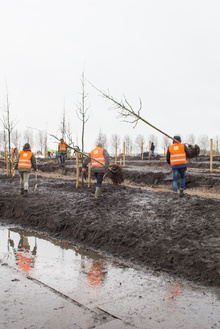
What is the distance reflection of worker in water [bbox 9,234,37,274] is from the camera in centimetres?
540

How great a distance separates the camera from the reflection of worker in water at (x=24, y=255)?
5.40m

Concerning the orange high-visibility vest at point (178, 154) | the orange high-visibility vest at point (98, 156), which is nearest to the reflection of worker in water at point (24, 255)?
the orange high-visibility vest at point (98, 156)

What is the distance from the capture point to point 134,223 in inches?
276

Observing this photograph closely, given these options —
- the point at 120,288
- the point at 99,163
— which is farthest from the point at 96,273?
the point at 99,163

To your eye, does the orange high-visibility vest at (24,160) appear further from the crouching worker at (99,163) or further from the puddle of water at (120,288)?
the puddle of water at (120,288)

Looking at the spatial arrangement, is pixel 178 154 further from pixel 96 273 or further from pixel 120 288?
pixel 120 288

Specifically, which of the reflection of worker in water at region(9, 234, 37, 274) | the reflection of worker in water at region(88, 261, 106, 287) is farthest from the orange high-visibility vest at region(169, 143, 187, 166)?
the reflection of worker in water at region(9, 234, 37, 274)

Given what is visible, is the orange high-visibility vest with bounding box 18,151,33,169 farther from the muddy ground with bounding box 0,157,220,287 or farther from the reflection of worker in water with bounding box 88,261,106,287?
the reflection of worker in water with bounding box 88,261,106,287

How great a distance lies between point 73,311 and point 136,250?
2495 millimetres

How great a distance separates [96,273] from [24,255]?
1734mm

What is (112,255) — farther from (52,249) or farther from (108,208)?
(108,208)

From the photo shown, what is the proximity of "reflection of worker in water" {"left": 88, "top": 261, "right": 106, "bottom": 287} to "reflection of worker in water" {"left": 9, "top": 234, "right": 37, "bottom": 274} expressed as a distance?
41.2 inches

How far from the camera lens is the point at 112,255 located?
6195mm

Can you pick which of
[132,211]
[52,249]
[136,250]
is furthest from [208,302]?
[132,211]
